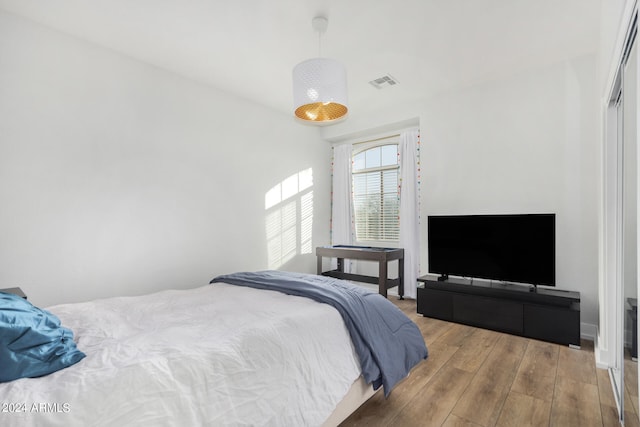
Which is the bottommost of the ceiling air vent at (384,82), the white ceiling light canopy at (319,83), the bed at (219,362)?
the bed at (219,362)

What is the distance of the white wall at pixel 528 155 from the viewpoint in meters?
3.11

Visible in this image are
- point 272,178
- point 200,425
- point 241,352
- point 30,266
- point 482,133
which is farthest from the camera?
point 272,178

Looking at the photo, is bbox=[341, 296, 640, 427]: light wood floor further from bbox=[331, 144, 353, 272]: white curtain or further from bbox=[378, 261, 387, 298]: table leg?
bbox=[331, 144, 353, 272]: white curtain

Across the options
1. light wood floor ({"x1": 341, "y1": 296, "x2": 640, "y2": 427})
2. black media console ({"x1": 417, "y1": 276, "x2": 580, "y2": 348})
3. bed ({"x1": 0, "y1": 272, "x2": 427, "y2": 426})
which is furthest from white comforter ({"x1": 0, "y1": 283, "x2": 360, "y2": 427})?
black media console ({"x1": 417, "y1": 276, "x2": 580, "y2": 348})

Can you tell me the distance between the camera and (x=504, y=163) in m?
3.60

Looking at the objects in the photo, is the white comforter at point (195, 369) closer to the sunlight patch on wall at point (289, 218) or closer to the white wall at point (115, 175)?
the white wall at point (115, 175)

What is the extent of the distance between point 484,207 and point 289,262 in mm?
2702

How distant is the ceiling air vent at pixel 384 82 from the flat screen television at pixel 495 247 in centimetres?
168

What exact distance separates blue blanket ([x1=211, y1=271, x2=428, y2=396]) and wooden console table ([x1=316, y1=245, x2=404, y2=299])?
1947mm

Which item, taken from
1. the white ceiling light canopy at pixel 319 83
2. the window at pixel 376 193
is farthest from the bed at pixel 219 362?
the window at pixel 376 193

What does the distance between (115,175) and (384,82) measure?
307cm

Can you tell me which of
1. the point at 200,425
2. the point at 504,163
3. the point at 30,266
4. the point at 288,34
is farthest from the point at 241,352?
the point at 504,163

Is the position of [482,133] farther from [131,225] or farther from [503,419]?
[131,225]

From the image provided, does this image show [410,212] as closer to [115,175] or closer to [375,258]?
[375,258]
